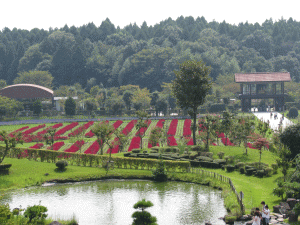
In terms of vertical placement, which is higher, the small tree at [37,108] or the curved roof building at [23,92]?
the curved roof building at [23,92]

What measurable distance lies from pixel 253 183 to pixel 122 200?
490 inches

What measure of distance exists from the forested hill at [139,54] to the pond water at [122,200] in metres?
100

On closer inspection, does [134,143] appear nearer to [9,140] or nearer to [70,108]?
[9,140]

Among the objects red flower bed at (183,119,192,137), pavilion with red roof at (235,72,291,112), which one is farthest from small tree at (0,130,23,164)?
pavilion with red roof at (235,72,291,112)

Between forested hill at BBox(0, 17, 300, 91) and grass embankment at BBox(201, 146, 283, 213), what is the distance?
3517 inches

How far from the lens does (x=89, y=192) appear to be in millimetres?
33812

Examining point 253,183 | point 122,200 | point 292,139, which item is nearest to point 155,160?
point 122,200

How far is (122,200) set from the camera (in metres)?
31.3

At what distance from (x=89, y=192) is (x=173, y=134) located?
1252 inches

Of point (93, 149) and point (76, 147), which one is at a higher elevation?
point (76, 147)

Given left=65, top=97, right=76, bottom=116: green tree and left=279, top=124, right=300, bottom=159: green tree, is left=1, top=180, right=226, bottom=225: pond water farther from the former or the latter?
left=65, top=97, right=76, bottom=116: green tree

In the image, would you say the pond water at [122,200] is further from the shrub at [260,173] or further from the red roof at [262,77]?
the red roof at [262,77]

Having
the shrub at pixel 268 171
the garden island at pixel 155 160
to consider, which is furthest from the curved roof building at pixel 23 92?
the shrub at pixel 268 171

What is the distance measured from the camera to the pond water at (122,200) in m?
27.0
